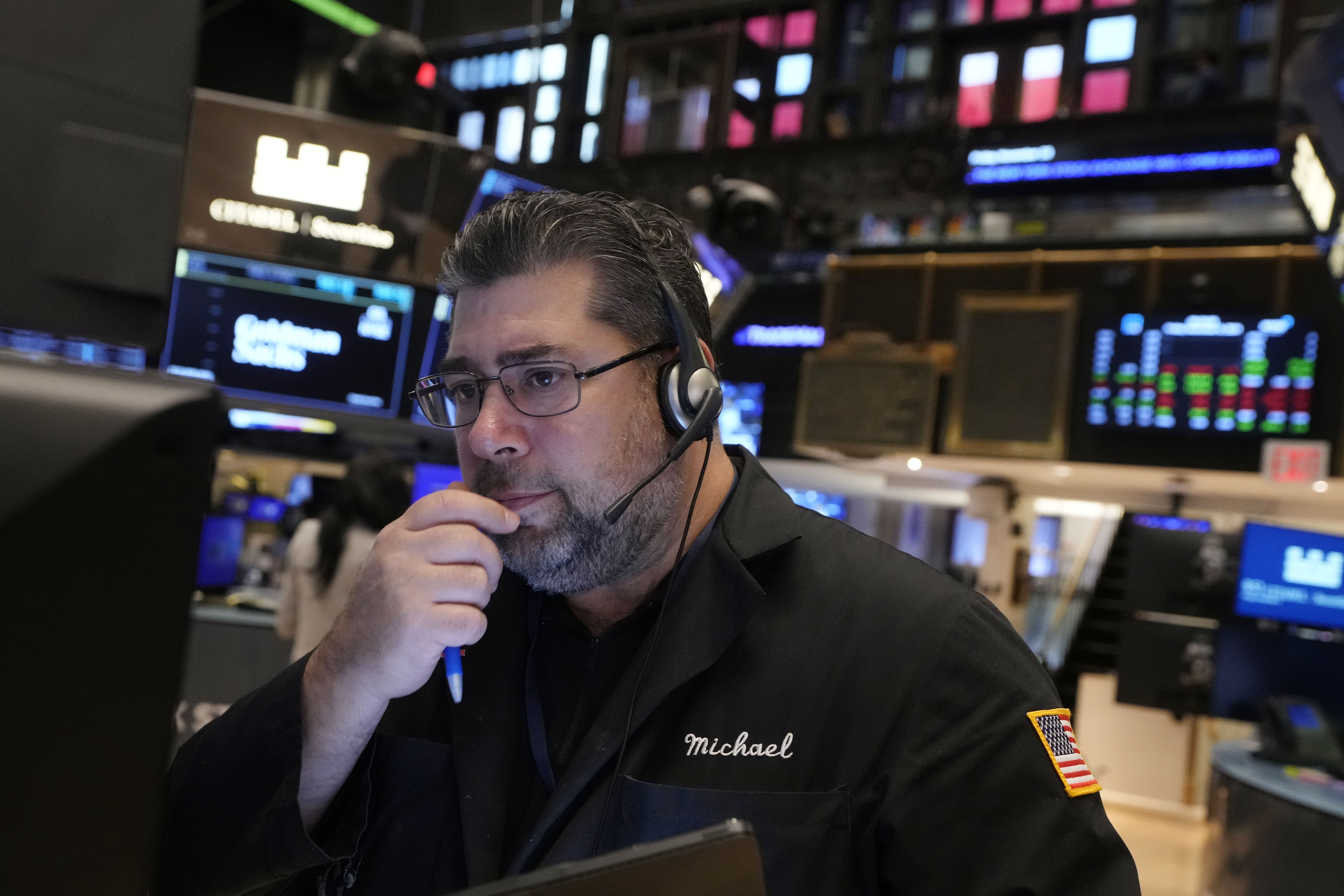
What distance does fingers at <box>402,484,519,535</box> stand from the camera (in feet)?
3.43

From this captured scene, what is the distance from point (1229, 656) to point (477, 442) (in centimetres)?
501

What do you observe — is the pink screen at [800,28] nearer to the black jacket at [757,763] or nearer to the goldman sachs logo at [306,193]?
the goldman sachs logo at [306,193]

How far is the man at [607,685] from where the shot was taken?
3.29 ft

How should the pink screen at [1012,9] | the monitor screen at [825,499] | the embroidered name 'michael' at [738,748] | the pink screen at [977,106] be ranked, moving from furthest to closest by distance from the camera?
the monitor screen at [825,499] → the pink screen at [977,106] → the pink screen at [1012,9] → the embroidered name 'michael' at [738,748]

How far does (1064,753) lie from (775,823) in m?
0.28

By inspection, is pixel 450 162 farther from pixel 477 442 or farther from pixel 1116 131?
pixel 1116 131

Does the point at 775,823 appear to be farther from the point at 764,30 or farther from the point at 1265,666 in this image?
the point at 764,30

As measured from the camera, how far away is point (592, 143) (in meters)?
13.8

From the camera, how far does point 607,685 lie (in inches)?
47.6

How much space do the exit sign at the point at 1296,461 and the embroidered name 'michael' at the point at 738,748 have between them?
633 centimetres

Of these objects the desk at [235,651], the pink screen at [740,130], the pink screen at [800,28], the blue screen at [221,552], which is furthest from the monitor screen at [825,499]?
the desk at [235,651]

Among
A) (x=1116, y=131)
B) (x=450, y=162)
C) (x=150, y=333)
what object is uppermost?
(x=1116, y=131)

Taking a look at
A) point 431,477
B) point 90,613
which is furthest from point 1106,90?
point 90,613

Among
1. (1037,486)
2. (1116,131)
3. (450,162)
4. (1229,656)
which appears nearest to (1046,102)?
(1116,131)
